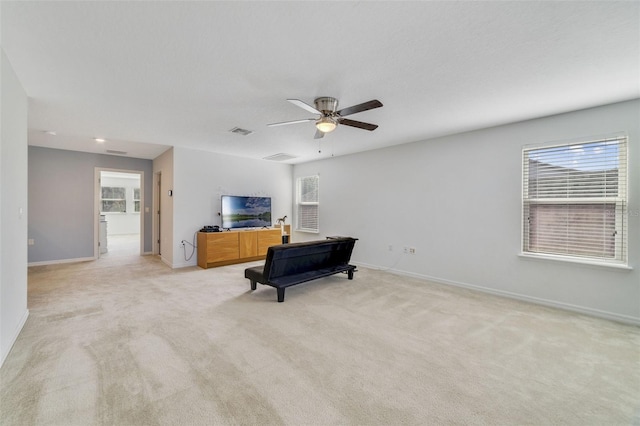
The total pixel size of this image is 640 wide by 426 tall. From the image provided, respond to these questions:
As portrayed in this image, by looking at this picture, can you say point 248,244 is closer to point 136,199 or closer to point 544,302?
point 544,302

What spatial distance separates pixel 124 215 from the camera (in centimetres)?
1098

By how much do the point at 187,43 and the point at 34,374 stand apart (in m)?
2.76

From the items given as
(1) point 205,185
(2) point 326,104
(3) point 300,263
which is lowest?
(3) point 300,263

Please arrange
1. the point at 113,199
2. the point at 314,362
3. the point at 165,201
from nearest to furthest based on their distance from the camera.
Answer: the point at 314,362, the point at 165,201, the point at 113,199

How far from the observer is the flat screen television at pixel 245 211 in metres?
6.21

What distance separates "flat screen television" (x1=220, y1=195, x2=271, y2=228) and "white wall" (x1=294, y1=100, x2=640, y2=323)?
6.46 ft

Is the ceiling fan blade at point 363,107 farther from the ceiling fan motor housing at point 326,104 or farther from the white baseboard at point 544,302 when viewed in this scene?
the white baseboard at point 544,302

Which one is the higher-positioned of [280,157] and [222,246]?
[280,157]

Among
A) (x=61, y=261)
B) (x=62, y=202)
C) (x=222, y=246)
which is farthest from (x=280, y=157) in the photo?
(x=61, y=261)

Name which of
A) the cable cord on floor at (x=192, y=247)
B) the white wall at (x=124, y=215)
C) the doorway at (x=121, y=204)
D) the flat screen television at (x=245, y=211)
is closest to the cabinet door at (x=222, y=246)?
the flat screen television at (x=245, y=211)

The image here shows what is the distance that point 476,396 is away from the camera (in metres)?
1.86

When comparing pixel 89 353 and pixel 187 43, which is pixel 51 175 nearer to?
pixel 89 353

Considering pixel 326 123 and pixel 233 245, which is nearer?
pixel 326 123

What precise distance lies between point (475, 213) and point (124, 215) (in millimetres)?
12358
